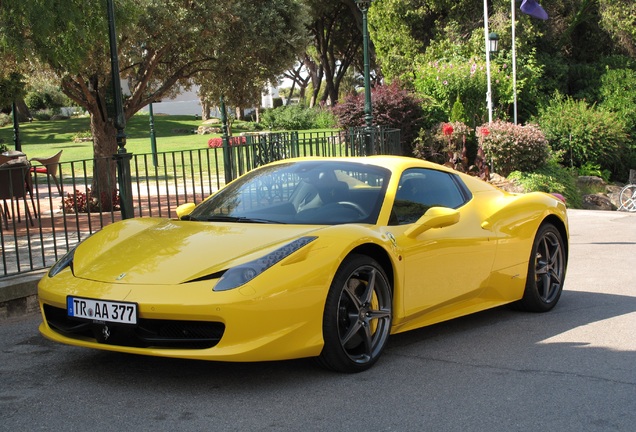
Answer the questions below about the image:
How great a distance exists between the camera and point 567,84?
28484mm

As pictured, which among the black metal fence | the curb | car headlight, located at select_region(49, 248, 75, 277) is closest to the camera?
car headlight, located at select_region(49, 248, 75, 277)

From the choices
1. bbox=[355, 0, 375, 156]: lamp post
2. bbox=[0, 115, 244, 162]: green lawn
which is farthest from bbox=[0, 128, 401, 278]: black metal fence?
bbox=[0, 115, 244, 162]: green lawn

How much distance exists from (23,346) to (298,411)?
8.82ft

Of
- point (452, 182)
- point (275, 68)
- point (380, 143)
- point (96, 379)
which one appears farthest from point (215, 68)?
point (96, 379)

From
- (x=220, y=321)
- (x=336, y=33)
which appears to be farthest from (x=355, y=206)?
(x=336, y=33)

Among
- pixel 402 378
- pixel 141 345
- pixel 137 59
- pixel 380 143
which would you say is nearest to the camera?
pixel 141 345

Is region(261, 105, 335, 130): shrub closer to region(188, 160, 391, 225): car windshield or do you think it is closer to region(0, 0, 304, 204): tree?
region(0, 0, 304, 204): tree

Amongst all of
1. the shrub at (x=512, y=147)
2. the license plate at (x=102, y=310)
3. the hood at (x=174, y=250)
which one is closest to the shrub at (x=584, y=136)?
the shrub at (x=512, y=147)

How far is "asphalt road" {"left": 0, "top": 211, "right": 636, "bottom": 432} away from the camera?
A: 4.27m

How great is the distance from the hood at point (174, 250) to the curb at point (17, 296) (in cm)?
178

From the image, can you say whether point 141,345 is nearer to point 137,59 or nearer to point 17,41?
point 17,41

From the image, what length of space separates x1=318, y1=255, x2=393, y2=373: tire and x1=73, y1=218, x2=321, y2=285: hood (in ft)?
1.35

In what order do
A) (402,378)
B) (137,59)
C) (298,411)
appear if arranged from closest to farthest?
(298,411)
(402,378)
(137,59)

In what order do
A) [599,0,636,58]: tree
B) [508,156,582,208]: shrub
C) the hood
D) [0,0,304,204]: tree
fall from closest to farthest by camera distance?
the hood < [0,0,304,204]: tree < [508,156,582,208]: shrub < [599,0,636,58]: tree
